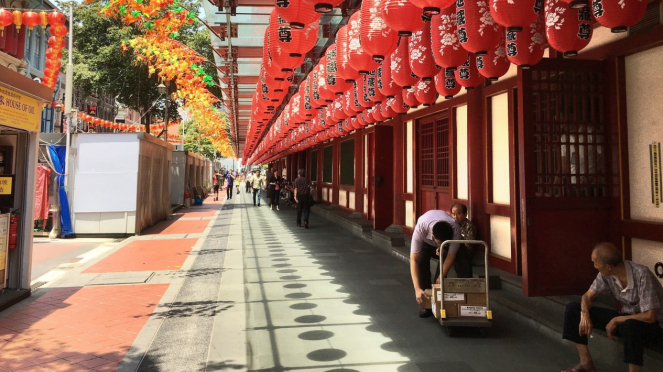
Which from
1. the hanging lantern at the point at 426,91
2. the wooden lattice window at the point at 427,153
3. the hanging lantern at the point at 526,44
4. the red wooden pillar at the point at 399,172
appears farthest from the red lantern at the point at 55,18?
the hanging lantern at the point at 526,44

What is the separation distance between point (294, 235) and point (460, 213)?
703 cm

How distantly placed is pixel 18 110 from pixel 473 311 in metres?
6.34

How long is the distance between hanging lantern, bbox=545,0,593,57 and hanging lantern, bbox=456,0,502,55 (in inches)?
17.0

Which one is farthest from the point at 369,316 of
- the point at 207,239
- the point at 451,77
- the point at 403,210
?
the point at 207,239

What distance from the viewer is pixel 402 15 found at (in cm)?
345

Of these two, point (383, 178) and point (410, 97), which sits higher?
point (410, 97)

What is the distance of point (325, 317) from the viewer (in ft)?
16.5

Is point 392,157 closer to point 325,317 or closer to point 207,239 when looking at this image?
point 207,239

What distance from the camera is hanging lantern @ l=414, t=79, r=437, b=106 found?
573cm

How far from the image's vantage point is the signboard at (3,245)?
5801mm

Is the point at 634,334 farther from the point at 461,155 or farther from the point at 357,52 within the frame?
the point at 461,155

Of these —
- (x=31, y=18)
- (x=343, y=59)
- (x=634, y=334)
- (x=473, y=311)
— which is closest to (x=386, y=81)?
(x=343, y=59)

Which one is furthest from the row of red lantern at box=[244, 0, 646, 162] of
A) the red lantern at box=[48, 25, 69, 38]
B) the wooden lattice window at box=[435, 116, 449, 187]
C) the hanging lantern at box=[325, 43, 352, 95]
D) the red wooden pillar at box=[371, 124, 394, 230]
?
the red lantern at box=[48, 25, 69, 38]

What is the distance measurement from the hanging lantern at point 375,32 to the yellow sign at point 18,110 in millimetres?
4633
